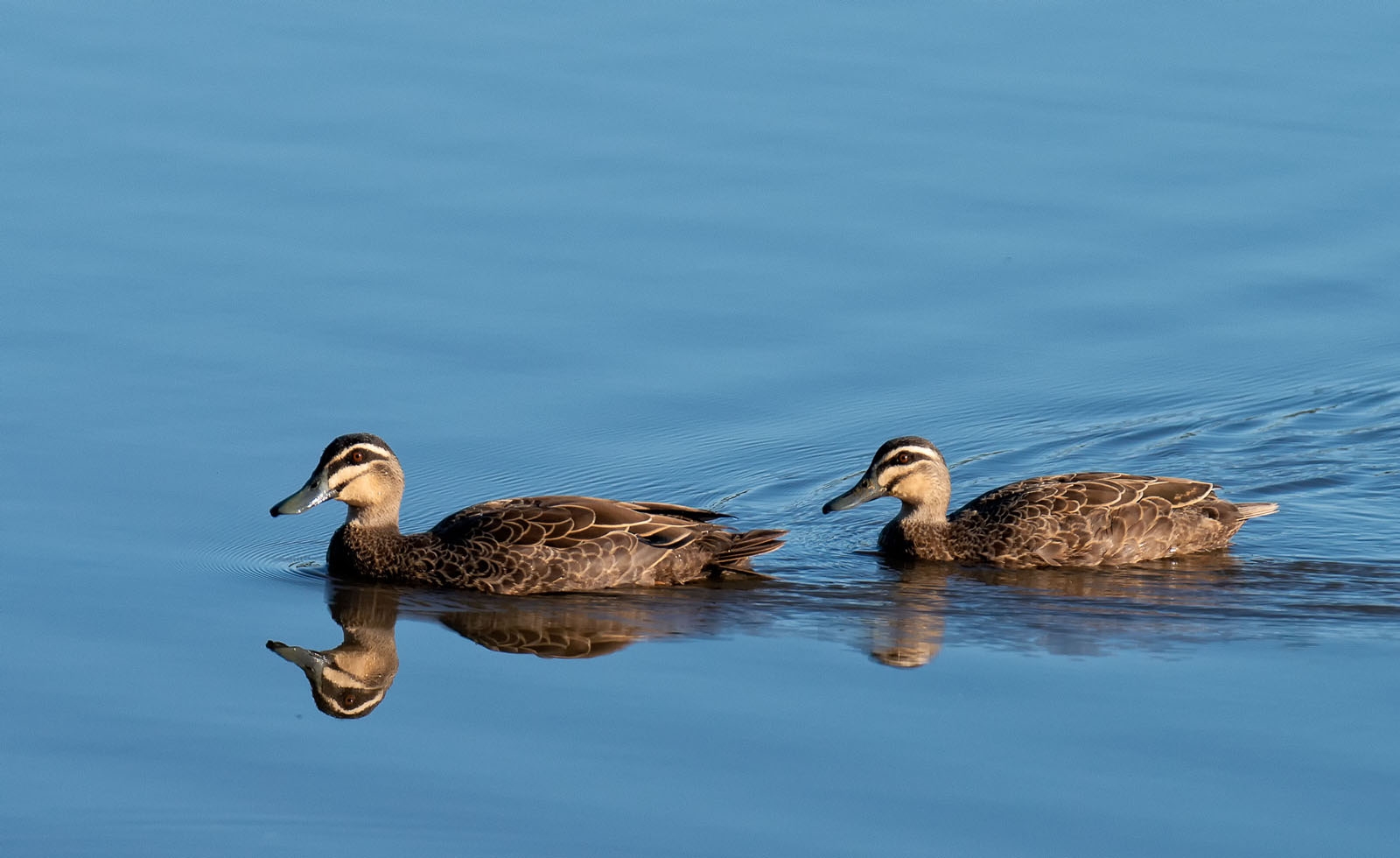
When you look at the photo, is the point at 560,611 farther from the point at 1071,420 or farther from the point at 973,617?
the point at 1071,420

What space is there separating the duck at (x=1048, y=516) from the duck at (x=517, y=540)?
1008 mm

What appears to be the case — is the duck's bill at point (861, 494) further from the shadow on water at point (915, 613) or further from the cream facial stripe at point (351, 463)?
the cream facial stripe at point (351, 463)

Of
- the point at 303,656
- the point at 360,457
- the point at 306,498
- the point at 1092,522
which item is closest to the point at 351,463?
the point at 360,457

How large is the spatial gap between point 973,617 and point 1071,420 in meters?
3.60

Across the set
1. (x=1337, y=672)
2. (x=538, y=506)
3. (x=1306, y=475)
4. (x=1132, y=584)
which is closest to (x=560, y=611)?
(x=538, y=506)

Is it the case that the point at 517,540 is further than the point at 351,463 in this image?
No

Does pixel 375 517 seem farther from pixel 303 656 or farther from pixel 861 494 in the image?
pixel 861 494

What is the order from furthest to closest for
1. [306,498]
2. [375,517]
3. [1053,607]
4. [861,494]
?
[861,494], [375,517], [306,498], [1053,607]

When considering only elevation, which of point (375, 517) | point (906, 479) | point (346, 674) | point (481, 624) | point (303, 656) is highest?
point (906, 479)

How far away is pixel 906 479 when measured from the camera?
584 inches

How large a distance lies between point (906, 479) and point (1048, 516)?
964 millimetres

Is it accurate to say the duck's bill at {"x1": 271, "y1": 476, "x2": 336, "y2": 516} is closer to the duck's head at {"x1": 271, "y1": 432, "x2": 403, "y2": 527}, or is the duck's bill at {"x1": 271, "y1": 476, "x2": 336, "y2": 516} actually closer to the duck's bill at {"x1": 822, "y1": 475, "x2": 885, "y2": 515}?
the duck's head at {"x1": 271, "y1": 432, "x2": 403, "y2": 527}

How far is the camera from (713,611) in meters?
13.5

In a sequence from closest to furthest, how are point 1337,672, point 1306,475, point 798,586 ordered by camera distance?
point 1337,672
point 798,586
point 1306,475
